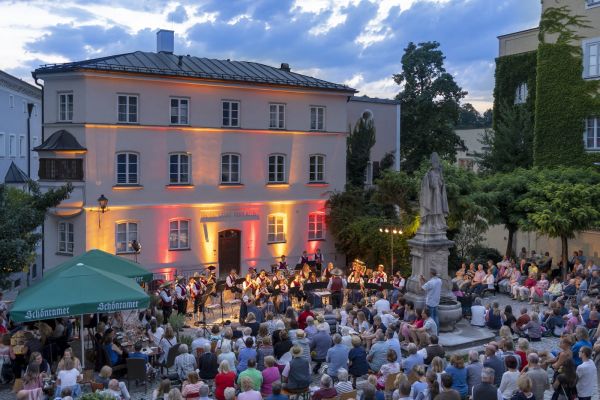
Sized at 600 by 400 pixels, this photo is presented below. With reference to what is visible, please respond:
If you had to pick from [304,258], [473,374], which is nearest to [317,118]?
[304,258]

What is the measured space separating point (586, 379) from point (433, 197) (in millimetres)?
8288

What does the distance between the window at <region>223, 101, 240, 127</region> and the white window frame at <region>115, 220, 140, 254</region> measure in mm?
6346

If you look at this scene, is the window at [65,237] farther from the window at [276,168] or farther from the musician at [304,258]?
the musician at [304,258]

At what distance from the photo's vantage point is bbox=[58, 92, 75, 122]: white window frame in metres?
27.0

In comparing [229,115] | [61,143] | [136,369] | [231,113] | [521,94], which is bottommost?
[136,369]

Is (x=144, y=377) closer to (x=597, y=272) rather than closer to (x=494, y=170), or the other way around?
(x=597, y=272)

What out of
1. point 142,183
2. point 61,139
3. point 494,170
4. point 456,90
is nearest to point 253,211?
point 142,183

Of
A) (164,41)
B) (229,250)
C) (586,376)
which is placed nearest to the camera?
(586,376)

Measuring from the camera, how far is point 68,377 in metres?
12.0

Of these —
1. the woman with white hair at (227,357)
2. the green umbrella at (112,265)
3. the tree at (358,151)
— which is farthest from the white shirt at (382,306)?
the tree at (358,151)

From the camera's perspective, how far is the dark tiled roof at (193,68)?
27.1 meters

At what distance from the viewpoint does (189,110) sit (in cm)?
2912

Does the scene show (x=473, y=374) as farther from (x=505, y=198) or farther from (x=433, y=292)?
(x=505, y=198)

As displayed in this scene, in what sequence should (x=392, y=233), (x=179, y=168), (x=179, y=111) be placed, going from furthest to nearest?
(x=179, y=168) → (x=179, y=111) → (x=392, y=233)
